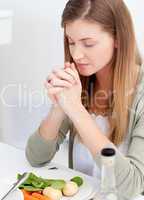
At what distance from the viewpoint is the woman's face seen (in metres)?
1.01

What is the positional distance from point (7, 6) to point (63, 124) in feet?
2.40

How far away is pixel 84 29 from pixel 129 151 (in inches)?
13.2

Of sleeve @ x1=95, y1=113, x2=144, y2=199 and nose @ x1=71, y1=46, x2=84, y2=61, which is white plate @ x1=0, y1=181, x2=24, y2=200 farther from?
nose @ x1=71, y1=46, x2=84, y2=61

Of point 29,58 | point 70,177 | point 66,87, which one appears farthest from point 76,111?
point 29,58

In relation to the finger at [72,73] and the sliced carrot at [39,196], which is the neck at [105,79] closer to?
the finger at [72,73]

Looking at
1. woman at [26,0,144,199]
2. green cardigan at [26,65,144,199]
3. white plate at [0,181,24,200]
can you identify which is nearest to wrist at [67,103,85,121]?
woman at [26,0,144,199]

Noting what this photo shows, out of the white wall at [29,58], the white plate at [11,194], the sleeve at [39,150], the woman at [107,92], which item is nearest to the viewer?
the white plate at [11,194]

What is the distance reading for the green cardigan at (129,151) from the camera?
91 cm

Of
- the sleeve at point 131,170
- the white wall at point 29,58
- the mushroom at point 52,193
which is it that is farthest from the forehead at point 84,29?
the white wall at point 29,58

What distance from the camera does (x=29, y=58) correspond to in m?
1.75

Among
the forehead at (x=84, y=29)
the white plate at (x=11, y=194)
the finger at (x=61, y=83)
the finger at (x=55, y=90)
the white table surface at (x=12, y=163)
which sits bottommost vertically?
the white table surface at (x=12, y=163)

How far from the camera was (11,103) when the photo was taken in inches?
72.6

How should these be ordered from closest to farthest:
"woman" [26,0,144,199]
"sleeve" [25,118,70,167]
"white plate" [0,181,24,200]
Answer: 1. "white plate" [0,181,24,200]
2. "woman" [26,0,144,199]
3. "sleeve" [25,118,70,167]

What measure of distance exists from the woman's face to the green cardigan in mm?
122
